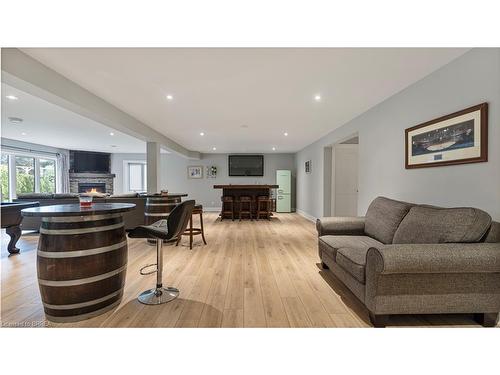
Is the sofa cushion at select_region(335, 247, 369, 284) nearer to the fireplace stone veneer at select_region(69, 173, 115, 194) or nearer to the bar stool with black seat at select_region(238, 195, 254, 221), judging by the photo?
the bar stool with black seat at select_region(238, 195, 254, 221)

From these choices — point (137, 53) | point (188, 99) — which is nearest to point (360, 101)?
point (188, 99)

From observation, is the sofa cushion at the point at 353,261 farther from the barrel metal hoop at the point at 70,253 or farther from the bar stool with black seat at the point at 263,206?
the bar stool with black seat at the point at 263,206

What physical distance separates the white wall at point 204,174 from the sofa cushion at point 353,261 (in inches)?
278

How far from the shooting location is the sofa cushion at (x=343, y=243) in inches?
95.5

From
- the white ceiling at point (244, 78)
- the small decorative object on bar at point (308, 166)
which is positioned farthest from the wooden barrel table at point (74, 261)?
the small decorative object on bar at point (308, 166)

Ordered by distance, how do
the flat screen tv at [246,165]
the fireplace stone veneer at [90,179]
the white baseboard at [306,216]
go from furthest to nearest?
the flat screen tv at [246,165] → the fireplace stone veneer at [90,179] → the white baseboard at [306,216]

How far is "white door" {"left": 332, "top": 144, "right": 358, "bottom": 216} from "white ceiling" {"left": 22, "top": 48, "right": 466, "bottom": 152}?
1437 mm

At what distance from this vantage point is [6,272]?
9.28 feet

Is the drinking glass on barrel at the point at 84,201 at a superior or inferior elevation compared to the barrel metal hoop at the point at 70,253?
superior

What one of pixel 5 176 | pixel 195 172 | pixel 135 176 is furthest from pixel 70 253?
pixel 135 176

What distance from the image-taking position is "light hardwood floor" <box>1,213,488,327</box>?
1841 millimetres

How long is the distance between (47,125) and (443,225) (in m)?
7.04

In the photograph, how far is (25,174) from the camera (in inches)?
282

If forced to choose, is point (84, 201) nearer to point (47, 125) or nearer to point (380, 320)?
point (380, 320)
